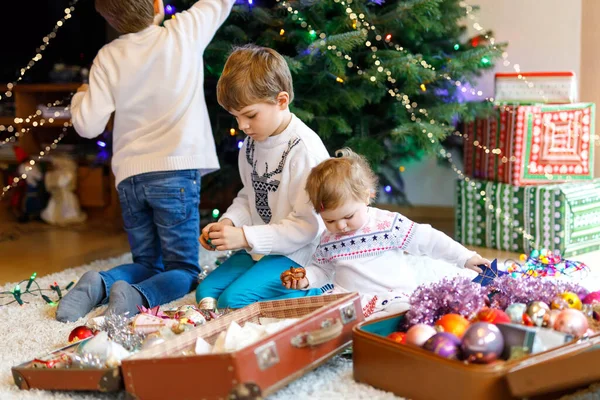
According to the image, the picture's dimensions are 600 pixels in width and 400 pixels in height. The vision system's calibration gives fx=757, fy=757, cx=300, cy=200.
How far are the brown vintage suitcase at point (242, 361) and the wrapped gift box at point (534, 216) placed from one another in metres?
1.28

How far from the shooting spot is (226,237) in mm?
1766

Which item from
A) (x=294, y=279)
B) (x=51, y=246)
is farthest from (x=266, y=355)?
(x=51, y=246)

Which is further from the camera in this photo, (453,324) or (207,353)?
(453,324)

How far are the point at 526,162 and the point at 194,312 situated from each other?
1451 millimetres

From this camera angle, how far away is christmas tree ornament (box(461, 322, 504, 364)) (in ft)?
3.98

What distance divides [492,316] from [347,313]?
26cm

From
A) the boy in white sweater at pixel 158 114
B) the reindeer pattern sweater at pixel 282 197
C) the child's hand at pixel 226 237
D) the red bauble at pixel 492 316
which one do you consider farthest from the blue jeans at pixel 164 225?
the red bauble at pixel 492 316

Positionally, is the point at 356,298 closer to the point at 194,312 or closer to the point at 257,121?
the point at 194,312

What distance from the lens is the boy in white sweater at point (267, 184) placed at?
1.80 metres

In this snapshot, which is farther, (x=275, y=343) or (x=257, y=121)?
(x=257, y=121)

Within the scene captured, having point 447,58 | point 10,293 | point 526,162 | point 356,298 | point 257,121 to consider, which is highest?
point 447,58

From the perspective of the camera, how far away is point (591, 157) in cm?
264

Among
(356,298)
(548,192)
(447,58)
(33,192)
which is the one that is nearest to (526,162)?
(548,192)

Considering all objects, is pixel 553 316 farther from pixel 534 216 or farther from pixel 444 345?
pixel 534 216
